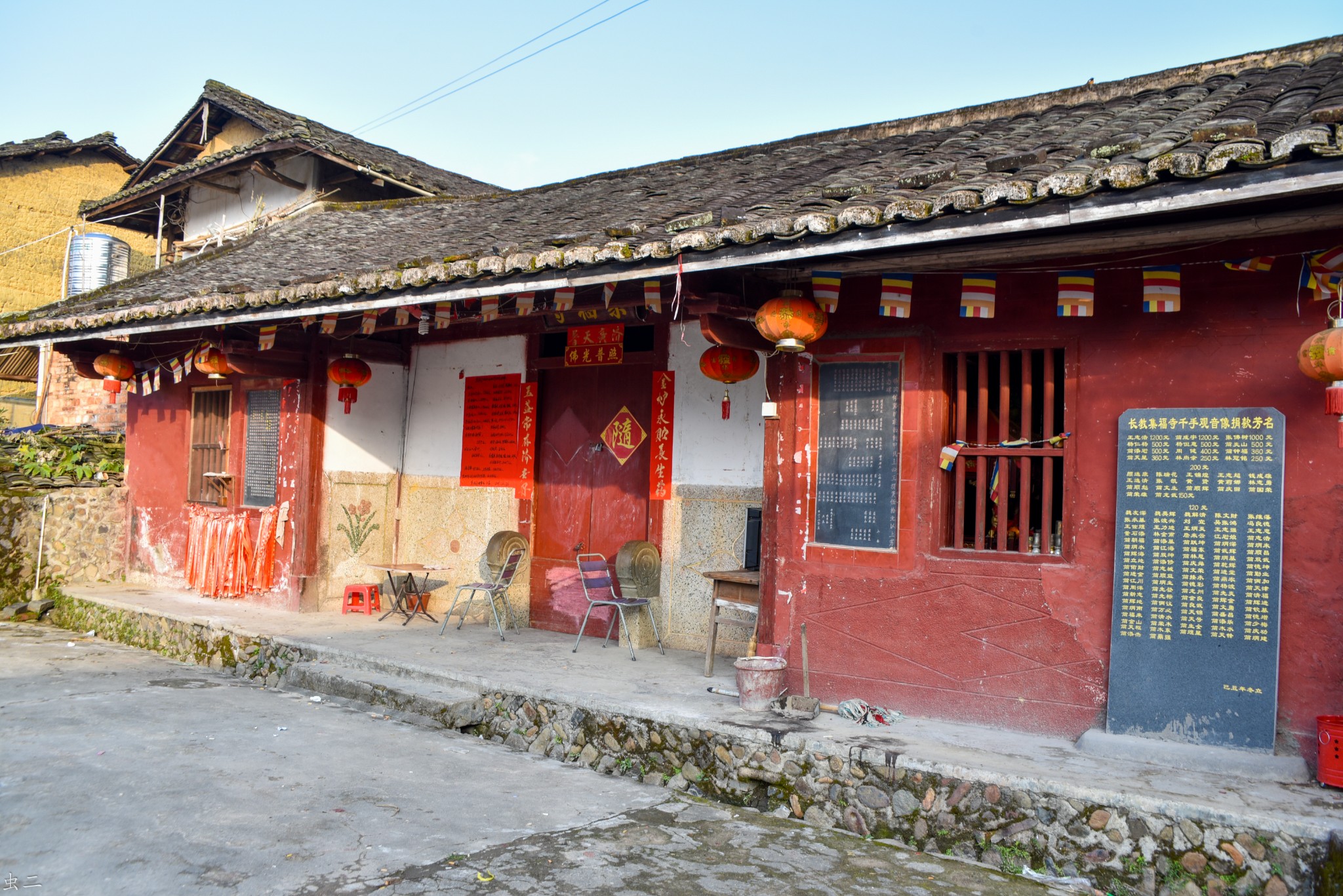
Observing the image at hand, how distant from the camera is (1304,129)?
151 inches

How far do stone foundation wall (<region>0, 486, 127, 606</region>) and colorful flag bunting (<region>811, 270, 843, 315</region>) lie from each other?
9.86 metres

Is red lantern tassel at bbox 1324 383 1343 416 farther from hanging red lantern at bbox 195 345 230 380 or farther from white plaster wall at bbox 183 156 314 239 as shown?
white plaster wall at bbox 183 156 314 239

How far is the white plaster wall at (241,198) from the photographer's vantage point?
12672 mm

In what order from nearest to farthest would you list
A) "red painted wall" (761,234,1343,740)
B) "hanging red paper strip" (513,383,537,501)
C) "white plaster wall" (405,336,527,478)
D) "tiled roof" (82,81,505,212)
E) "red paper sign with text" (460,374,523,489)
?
"red painted wall" (761,234,1343,740)
"hanging red paper strip" (513,383,537,501)
"red paper sign with text" (460,374,523,489)
"white plaster wall" (405,336,527,478)
"tiled roof" (82,81,505,212)

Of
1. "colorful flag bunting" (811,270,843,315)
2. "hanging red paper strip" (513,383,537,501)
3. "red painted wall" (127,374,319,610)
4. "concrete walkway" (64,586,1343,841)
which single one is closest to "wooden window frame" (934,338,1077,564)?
"colorful flag bunting" (811,270,843,315)

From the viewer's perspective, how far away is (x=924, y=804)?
477 cm

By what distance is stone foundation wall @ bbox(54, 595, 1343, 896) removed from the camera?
408cm

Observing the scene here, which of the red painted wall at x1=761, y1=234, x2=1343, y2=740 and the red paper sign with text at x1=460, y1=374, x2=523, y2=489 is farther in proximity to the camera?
the red paper sign with text at x1=460, y1=374, x2=523, y2=489

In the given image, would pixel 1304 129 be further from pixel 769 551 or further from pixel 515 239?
pixel 515 239

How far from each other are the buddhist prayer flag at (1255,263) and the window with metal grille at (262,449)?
28.8 feet

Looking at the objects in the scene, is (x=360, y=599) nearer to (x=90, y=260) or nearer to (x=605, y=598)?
(x=605, y=598)

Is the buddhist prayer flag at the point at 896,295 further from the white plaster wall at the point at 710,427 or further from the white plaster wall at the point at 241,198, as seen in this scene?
the white plaster wall at the point at 241,198

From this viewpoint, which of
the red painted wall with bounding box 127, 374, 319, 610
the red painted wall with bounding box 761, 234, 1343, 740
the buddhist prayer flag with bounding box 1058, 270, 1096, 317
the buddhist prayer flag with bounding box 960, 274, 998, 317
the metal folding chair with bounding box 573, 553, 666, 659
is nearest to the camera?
the red painted wall with bounding box 761, 234, 1343, 740

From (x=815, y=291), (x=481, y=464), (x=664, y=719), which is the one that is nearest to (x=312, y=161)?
(x=481, y=464)
